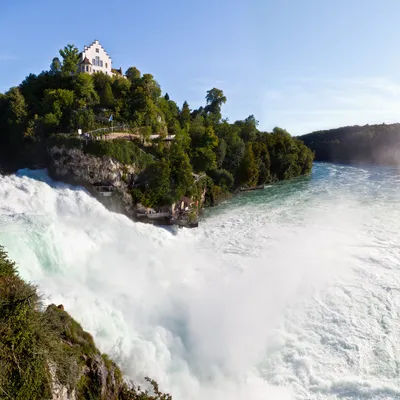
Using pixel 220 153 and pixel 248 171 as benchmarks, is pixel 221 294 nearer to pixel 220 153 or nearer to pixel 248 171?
pixel 220 153

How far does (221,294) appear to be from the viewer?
1728 centimetres

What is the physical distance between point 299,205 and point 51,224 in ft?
83.7

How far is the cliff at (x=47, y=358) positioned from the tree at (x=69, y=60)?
28886 mm

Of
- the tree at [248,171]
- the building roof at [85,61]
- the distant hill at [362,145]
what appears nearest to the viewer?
the building roof at [85,61]

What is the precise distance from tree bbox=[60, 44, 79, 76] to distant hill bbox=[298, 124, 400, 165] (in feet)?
232

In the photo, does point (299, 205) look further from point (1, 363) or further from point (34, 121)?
point (1, 363)

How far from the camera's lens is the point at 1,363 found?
25.3 feet

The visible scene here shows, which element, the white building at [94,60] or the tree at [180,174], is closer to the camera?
the tree at [180,174]

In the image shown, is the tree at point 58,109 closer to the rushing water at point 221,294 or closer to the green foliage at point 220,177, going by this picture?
the rushing water at point 221,294

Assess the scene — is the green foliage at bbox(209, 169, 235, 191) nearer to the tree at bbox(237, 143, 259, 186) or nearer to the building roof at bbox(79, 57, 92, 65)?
the tree at bbox(237, 143, 259, 186)

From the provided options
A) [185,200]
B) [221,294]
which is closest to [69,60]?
[185,200]

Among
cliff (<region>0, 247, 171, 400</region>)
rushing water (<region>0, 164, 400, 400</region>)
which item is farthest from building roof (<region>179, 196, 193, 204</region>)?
cliff (<region>0, 247, 171, 400</region>)

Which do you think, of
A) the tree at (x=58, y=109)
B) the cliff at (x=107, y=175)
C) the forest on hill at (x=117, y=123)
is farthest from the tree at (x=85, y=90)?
the cliff at (x=107, y=175)

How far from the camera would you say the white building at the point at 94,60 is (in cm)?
3675
